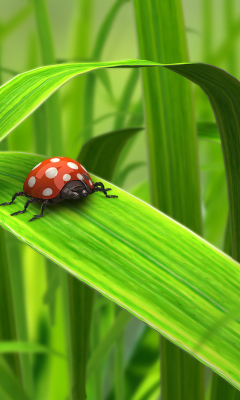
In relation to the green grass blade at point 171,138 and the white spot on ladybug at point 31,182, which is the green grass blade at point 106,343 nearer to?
the green grass blade at point 171,138

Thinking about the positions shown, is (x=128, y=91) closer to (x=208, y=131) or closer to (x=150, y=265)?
(x=208, y=131)

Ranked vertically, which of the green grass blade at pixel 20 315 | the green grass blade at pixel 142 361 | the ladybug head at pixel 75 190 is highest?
the ladybug head at pixel 75 190

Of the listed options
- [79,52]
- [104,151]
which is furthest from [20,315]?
[79,52]

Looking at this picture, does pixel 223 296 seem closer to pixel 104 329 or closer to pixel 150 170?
pixel 150 170

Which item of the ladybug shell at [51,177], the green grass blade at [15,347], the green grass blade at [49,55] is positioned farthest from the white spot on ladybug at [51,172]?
the green grass blade at [49,55]

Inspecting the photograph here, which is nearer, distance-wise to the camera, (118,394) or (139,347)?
(118,394)

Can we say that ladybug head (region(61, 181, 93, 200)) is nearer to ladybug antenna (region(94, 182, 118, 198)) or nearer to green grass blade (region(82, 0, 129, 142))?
ladybug antenna (region(94, 182, 118, 198))

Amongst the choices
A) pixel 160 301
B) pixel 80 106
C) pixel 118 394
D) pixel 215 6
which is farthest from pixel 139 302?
pixel 215 6
